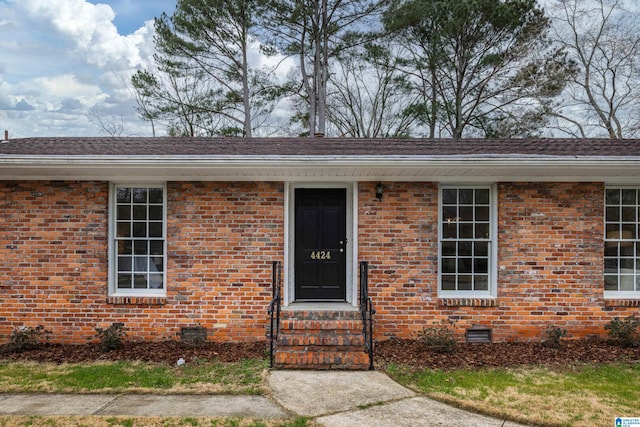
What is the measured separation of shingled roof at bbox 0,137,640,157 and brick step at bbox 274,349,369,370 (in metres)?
2.87

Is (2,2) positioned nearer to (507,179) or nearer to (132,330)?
(132,330)

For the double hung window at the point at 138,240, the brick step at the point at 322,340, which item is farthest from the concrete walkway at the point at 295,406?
the double hung window at the point at 138,240

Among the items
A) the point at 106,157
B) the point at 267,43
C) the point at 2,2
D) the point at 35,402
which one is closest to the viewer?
the point at 35,402

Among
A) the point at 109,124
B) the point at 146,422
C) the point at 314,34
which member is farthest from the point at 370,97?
the point at 146,422

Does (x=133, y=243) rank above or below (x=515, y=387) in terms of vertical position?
above

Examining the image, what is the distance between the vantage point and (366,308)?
5641 millimetres

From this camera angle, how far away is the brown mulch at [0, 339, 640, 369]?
5.45m

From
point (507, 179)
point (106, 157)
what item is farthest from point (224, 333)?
point (507, 179)

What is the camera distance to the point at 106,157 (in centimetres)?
559

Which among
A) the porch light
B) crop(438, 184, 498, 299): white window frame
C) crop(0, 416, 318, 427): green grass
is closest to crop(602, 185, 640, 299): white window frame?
Result: crop(438, 184, 498, 299): white window frame

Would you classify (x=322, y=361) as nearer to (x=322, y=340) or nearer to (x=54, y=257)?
(x=322, y=340)

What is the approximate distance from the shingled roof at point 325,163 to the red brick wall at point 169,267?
0.37 meters

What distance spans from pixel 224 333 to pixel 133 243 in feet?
6.41

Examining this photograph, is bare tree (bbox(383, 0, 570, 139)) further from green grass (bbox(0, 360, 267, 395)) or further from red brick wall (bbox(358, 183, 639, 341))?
green grass (bbox(0, 360, 267, 395))
